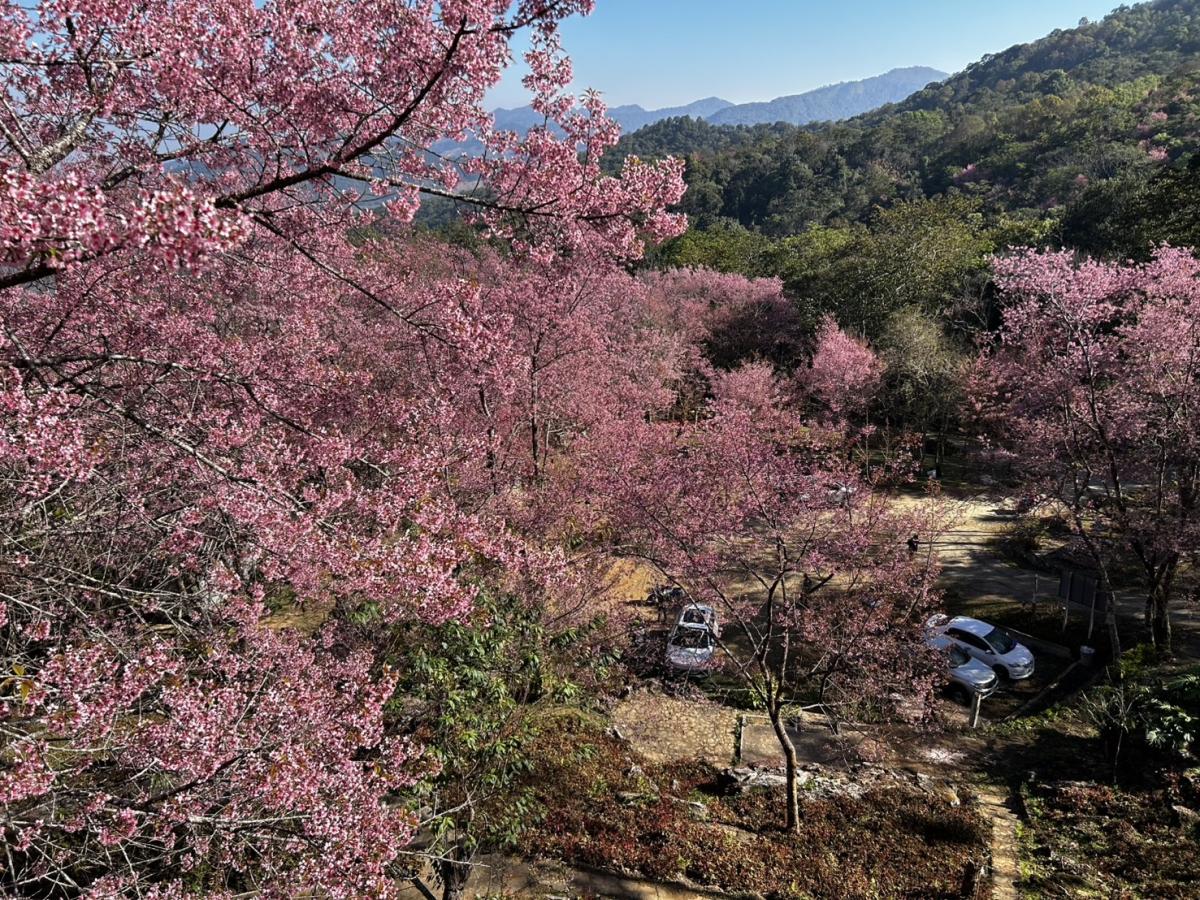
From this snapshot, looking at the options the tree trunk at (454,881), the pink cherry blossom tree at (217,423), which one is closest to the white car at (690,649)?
the tree trunk at (454,881)

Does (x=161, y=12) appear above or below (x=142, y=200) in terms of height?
above

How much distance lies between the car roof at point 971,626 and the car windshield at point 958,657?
47cm

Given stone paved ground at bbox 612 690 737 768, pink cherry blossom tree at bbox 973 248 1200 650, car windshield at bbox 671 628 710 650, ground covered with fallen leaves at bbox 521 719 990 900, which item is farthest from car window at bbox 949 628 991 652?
car windshield at bbox 671 628 710 650

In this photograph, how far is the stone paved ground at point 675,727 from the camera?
35.4ft

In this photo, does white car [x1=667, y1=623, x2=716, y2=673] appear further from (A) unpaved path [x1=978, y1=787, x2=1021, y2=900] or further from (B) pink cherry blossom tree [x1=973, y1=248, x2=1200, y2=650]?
(B) pink cherry blossom tree [x1=973, y1=248, x2=1200, y2=650]

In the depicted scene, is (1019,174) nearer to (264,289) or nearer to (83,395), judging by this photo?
(264,289)

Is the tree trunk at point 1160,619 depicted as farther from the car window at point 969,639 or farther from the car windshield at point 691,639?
the car windshield at point 691,639

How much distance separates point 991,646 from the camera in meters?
12.6

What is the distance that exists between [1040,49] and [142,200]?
469ft

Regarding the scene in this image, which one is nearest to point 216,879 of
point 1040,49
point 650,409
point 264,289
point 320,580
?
point 320,580

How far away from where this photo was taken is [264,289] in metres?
11.0

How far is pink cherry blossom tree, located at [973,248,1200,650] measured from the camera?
441 inches

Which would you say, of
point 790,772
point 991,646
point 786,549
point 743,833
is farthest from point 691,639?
point 991,646

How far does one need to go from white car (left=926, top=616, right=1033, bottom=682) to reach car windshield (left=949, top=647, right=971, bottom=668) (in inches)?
4.8
